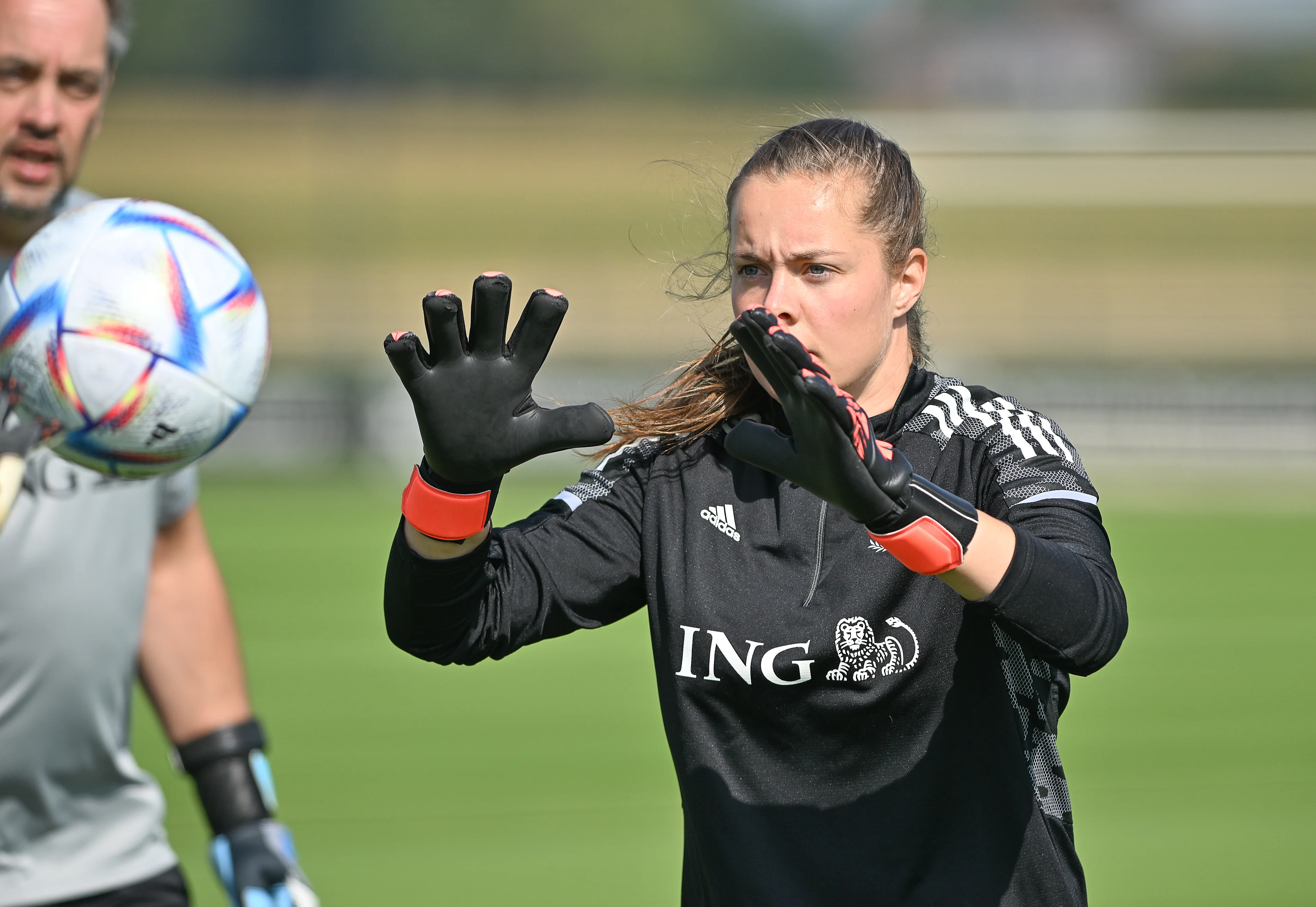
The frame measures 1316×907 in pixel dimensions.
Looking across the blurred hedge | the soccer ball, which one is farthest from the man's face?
the blurred hedge

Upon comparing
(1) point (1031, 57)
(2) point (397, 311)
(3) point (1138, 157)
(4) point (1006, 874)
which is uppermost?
(1) point (1031, 57)

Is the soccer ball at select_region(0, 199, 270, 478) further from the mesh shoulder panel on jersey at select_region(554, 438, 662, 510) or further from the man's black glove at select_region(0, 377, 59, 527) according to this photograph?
the mesh shoulder panel on jersey at select_region(554, 438, 662, 510)

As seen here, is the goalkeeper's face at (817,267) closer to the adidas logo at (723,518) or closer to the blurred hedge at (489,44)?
the adidas logo at (723,518)

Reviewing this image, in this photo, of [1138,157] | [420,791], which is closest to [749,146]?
[420,791]

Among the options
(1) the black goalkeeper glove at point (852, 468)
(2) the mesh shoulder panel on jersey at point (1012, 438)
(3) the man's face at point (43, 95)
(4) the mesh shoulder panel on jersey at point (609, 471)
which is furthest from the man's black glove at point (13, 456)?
(2) the mesh shoulder panel on jersey at point (1012, 438)

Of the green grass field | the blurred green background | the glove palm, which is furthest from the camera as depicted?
the blurred green background

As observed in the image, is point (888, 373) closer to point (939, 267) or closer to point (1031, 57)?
point (939, 267)

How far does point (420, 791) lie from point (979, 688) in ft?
16.0

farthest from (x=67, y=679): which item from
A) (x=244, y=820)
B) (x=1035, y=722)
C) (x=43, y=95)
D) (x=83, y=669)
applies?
(x=1035, y=722)

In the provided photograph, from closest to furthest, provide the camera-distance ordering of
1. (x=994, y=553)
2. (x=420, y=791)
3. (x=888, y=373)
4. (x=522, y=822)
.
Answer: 1. (x=994, y=553)
2. (x=888, y=373)
3. (x=522, y=822)
4. (x=420, y=791)

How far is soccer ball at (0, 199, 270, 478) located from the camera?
249 centimetres

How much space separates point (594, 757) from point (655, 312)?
19.5 metres

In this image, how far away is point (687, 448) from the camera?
9.01 feet

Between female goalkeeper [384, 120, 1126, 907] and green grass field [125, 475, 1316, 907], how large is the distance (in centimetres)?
312
